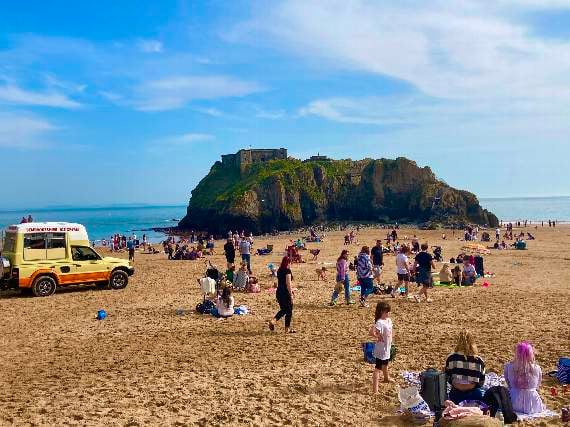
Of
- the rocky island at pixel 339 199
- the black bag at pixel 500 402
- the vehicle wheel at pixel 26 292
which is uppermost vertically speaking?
the rocky island at pixel 339 199

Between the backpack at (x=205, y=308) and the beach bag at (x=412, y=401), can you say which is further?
the backpack at (x=205, y=308)

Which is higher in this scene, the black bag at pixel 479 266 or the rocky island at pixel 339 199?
the rocky island at pixel 339 199

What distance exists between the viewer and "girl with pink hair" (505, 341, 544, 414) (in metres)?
6.46

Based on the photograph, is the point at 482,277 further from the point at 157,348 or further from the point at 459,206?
the point at 459,206

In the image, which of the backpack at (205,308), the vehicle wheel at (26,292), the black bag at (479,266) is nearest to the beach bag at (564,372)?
the backpack at (205,308)

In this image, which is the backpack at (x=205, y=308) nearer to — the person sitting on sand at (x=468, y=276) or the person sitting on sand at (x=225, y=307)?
the person sitting on sand at (x=225, y=307)

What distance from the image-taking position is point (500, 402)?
6.05 m

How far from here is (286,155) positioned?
110 metres

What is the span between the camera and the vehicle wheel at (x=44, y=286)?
16.3 meters

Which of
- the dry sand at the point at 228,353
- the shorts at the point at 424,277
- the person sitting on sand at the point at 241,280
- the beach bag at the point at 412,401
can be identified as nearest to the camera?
the beach bag at the point at 412,401

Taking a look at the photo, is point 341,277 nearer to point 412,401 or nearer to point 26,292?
point 412,401

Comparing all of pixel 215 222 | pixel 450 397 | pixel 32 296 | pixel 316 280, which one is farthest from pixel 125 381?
pixel 215 222

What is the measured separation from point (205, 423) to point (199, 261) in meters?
22.7

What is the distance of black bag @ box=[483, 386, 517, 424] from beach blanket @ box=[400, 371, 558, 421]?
1.14 feet
